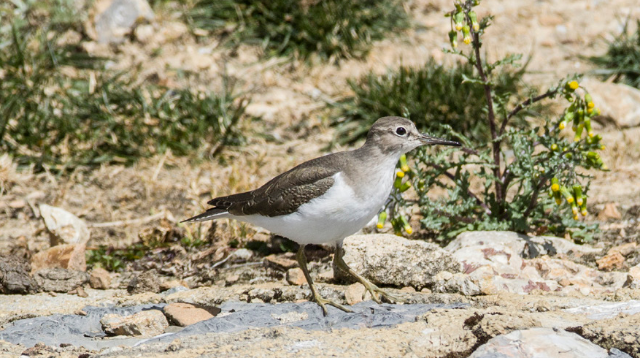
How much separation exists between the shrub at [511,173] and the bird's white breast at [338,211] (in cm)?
68

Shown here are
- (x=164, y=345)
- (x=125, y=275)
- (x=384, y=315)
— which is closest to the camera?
(x=164, y=345)

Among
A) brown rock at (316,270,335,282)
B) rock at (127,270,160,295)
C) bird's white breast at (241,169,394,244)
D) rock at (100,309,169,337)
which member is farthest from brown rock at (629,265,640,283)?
rock at (127,270,160,295)

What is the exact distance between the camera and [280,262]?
5.75 meters

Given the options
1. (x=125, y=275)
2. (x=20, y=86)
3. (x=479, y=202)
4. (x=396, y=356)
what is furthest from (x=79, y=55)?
(x=396, y=356)

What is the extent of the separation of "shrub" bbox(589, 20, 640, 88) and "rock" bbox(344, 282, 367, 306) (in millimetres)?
5025

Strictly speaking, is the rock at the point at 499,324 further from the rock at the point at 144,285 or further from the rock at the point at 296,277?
the rock at the point at 144,285

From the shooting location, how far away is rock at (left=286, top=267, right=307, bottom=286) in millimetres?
5359

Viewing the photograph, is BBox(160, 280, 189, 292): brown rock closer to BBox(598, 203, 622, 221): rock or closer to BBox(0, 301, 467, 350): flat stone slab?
BBox(0, 301, 467, 350): flat stone slab

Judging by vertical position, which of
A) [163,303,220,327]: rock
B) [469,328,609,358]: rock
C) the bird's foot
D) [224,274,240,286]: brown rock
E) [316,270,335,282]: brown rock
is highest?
[469,328,609,358]: rock

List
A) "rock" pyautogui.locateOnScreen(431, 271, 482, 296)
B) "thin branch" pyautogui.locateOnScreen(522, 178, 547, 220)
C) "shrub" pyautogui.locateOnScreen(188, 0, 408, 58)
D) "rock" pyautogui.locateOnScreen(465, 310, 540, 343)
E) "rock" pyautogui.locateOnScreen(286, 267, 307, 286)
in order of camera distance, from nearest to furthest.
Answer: "rock" pyautogui.locateOnScreen(465, 310, 540, 343), "rock" pyautogui.locateOnScreen(431, 271, 482, 296), "rock" pyautogui.locateOnScreen(286, 267, 307, 286), "thin branch" pyautogui.locateOnScreen(522, 178, 547, 220), "shrub" pyautogui.locateOnScreen(188, 0, 408, 58)

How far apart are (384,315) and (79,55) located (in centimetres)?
591

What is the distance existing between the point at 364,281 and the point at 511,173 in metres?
1.53

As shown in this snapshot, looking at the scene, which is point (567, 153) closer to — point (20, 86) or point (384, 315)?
point (384, 315)

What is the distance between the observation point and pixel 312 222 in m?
4.73
